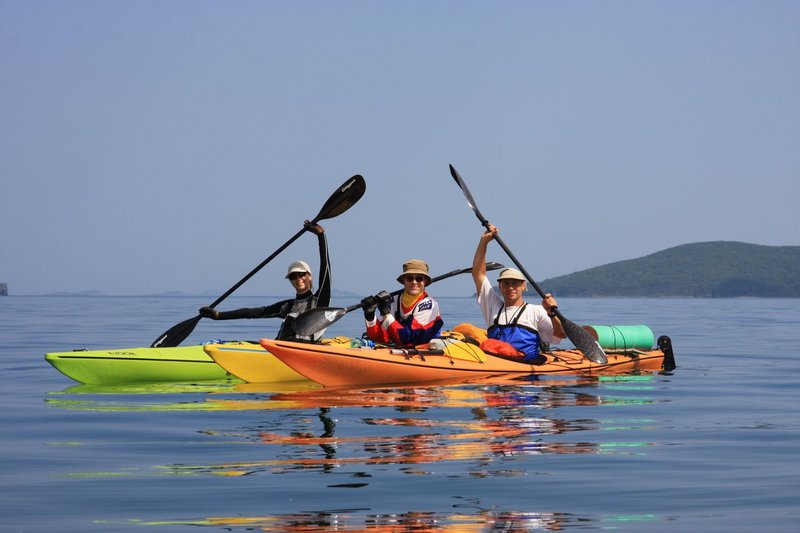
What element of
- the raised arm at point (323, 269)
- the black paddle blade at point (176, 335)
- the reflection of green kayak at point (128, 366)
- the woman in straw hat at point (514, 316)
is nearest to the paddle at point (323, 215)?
the black paddle blade at point (176, 335)

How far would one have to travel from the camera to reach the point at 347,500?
227 inches

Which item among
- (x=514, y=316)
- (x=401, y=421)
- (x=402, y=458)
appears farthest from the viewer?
(x=514, y=316)

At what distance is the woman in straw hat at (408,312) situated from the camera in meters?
12.6

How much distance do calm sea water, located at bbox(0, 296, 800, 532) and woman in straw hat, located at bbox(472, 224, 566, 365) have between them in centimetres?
59

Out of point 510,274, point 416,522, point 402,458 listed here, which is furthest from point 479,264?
point 416,522

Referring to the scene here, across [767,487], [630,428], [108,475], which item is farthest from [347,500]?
[630,428]

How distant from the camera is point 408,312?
42.1ft

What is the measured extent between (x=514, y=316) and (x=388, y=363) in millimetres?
1703

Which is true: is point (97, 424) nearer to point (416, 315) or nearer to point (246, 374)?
point (246, 374)

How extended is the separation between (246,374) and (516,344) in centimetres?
351

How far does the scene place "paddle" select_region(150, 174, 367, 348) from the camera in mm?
14883

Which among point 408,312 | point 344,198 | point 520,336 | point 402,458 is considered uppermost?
point 344,198

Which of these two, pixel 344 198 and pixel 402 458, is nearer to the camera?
pixel 402 458

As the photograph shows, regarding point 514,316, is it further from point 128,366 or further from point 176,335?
point 176,335
